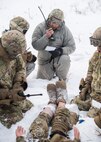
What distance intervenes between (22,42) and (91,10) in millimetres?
6092

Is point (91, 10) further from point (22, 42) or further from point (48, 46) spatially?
point (22, 42)

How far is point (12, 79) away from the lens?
5695 mm

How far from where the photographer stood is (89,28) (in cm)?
1005

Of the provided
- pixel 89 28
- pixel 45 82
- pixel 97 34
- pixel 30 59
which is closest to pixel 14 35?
pixel 97 34

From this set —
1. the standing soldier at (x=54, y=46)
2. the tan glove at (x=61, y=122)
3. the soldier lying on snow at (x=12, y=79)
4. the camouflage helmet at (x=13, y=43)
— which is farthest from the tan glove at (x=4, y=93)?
the standing soldier at (x=54, y=46)

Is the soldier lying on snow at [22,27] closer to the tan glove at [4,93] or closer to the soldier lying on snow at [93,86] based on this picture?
the soldier lying on snow at [93,86]

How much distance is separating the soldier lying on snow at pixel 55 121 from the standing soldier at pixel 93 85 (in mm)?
316

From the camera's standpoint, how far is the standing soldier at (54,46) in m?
7.29

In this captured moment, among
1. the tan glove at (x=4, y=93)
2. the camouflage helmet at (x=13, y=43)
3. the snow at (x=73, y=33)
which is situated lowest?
the snow at (x=73, y=33)

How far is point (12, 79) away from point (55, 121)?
0.99 m

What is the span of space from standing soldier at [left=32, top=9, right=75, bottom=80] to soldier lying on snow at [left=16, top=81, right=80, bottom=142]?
1399 millimetres

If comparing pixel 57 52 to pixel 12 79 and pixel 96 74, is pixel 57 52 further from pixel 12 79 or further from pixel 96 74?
pixel 12 79

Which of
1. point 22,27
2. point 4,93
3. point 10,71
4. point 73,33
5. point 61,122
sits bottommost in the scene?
point 73,33

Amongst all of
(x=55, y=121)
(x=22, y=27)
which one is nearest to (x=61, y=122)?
(x=55, y=121)
